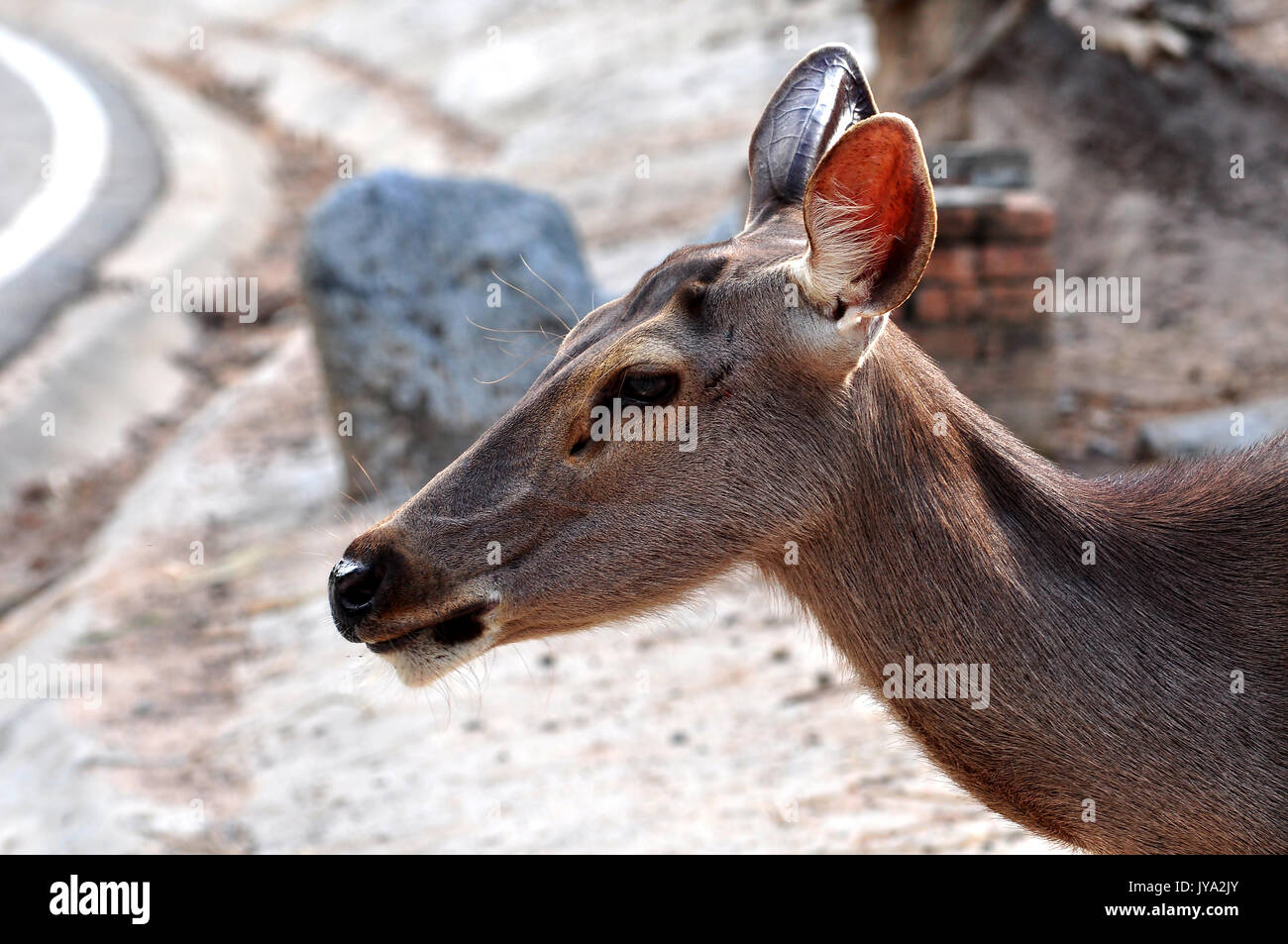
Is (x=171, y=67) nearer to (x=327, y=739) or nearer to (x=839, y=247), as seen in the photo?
(x=327, y=739)

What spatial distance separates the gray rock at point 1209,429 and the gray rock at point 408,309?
3066 mm

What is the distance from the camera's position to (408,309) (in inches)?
312

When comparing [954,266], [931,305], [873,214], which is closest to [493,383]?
[931,305]

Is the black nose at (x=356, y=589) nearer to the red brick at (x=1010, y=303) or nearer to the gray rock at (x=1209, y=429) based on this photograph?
the gray rock at (x=1209, y=429)

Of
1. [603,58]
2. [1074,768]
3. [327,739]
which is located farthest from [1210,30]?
[603,58]

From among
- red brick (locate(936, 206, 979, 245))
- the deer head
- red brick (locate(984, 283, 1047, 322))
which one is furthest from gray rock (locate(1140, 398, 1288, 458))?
the deer head

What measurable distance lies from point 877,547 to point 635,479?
1.71 ft

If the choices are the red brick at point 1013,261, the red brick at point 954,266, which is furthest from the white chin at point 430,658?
the red brick at point 1013,261

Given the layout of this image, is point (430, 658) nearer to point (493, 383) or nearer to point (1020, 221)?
point (493, 383)

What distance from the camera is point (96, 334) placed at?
12.1 m

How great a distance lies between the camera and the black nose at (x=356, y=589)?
2.90 metres

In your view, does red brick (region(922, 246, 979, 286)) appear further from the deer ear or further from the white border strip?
the white border strip

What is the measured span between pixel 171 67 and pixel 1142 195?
55.7 feet
